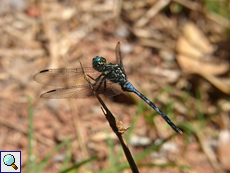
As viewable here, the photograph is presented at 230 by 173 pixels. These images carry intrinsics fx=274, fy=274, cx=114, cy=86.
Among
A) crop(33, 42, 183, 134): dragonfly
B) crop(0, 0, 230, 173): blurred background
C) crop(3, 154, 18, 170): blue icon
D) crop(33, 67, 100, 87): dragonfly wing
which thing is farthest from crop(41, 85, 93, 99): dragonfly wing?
crop(3, 154, 18, 170): blue icon

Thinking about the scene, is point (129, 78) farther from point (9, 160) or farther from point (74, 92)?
point (9, 160)

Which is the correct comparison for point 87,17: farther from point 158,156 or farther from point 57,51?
point 158,156

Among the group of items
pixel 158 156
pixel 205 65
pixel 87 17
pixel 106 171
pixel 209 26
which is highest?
pixel 87 17

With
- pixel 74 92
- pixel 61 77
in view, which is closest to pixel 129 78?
pixel 61 77

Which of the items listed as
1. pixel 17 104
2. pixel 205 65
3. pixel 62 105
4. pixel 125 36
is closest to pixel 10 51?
pixel 17 104

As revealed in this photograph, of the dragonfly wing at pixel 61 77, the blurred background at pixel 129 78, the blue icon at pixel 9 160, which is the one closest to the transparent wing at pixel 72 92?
the dragonfly wing at pixel 61 77

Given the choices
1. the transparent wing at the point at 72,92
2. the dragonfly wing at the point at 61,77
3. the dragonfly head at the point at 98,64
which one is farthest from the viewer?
the dragonfly head at the point at 98,64

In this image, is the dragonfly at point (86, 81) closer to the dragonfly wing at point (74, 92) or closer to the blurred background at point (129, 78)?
the dragonfly wing at point (74, 92)
